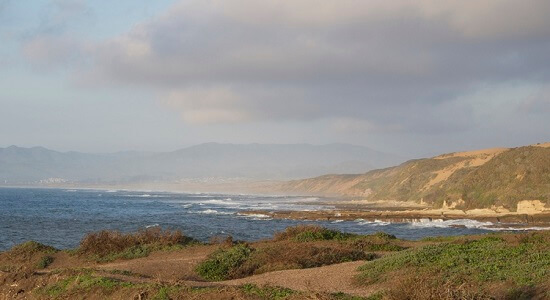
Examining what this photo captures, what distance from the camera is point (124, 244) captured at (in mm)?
28781

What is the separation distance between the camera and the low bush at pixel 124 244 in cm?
2714

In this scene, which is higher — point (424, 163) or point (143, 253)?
point (424, 163)

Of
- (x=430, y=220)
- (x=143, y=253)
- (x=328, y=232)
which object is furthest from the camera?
(x=430, y=220)

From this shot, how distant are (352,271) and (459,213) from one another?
4919 cm

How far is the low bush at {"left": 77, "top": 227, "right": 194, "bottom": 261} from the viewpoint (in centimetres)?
2714

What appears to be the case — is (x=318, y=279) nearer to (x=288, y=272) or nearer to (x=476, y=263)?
(x=288, y=272)

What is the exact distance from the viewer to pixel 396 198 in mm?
100688

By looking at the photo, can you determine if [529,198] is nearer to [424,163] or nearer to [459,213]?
[459,213]

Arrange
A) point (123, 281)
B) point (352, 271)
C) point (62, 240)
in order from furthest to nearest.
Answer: point (62, 240), point (352, 271), point (123, 281)

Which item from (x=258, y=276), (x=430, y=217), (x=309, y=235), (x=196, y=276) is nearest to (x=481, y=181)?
(x=430, y=217)

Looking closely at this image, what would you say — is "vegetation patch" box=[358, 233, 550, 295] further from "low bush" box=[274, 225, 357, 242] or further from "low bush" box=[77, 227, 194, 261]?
"low bush" box=[77, 227, 194, 261]

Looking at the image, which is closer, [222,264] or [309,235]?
[222,264]

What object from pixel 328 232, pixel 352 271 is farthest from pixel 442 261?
pixel 328 232

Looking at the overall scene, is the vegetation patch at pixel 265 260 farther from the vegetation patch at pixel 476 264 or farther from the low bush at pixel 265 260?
the vegetation patch at pixel 476 264
